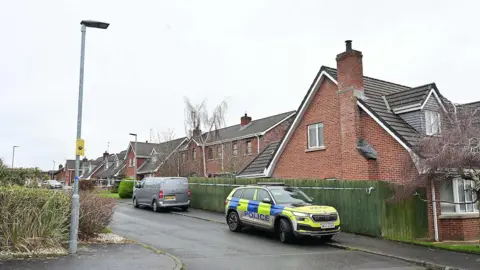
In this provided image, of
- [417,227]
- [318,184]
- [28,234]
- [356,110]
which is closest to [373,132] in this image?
[356,110]

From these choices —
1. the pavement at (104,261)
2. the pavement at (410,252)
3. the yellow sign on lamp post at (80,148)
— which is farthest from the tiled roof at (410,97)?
the yellow sign on lamp post at (80,148)

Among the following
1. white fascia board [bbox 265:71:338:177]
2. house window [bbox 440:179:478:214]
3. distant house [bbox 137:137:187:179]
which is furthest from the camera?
distant house [bbox 137:137:187:179]

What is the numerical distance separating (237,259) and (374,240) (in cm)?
531

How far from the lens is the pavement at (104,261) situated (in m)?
8.46

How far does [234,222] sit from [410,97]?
27.3ft

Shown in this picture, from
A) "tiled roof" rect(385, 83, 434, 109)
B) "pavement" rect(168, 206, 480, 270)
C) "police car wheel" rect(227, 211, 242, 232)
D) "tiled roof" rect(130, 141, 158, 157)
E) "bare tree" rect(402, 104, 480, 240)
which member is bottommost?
"pavement" rect(168, 206, 480, 270)

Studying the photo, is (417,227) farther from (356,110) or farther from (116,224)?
(116,224)

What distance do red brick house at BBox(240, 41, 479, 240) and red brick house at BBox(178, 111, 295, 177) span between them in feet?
48.9

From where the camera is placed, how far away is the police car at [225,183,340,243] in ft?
40.1

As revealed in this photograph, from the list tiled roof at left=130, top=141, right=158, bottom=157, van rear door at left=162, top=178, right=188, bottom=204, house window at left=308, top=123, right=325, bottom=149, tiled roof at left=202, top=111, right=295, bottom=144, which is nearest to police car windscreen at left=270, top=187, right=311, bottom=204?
house window at left=308, top=123, right=325, bottom=149

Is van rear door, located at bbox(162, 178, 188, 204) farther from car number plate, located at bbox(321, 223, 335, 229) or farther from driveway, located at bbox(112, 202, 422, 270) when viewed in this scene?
car number plate, located at bbox(321, 223, 335, 229)

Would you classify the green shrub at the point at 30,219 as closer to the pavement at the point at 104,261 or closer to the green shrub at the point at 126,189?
the pavement at the point at 104,261

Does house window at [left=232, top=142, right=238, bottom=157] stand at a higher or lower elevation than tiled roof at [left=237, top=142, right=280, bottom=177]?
higher

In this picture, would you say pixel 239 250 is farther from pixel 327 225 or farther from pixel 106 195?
pixel 106 195
